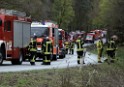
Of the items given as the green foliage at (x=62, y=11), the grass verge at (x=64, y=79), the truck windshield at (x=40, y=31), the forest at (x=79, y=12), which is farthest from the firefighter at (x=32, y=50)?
the green foliage at (x=62, y=11)

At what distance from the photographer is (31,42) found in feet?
83.7

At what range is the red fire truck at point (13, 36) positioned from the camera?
2338cm

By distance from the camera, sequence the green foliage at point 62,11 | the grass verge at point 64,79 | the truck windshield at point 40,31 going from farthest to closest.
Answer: the green foliage at point 62,11
the truck windshield at point 40,31
the grass verge at point 64,79

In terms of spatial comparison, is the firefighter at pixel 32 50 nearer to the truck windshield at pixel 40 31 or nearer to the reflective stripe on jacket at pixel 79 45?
the reflective stripe on jacket at pixel 79 45

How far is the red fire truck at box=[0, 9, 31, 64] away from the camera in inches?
920

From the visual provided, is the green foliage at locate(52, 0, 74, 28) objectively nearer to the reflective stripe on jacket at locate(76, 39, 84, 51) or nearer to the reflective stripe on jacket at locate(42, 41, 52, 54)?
the reflective stripe on jacket at locate(76, 39, 84, 51)

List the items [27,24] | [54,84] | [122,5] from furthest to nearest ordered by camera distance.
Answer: [122,5]
[27,24]
[54,84]

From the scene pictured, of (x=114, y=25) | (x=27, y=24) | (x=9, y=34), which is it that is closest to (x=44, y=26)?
(x=27, y=24)

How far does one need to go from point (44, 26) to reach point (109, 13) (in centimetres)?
2090

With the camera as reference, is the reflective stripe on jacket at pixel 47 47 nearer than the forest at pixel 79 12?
Yes

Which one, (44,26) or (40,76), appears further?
(44,26)

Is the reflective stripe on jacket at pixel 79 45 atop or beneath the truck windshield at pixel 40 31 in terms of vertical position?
beneath

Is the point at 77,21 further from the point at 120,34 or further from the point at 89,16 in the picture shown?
the point at 120,34

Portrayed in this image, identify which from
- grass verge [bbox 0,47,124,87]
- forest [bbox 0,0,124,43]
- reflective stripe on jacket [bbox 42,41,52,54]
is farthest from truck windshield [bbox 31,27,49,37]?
grass verge [bbox 0,47,124,87]
